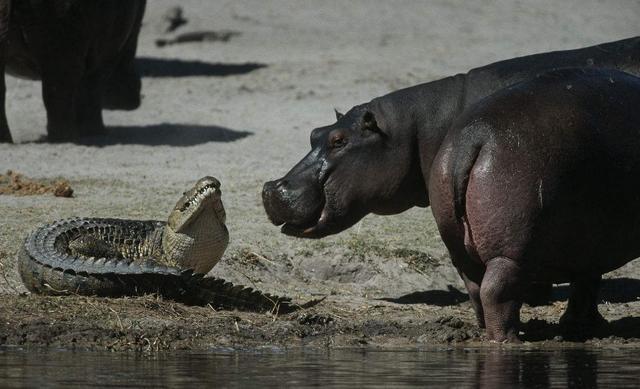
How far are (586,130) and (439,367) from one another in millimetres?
1554

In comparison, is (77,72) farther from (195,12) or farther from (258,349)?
(195,12)

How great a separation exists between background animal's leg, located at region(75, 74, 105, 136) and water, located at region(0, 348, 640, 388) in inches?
313

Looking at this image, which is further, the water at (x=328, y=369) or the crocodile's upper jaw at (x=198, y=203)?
the crocodile's upper jaw at (x=198, y=203)

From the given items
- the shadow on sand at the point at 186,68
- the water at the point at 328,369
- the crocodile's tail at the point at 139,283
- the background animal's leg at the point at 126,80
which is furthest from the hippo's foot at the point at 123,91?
the water at the point at 328,369

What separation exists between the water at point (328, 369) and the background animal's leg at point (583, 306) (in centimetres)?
57

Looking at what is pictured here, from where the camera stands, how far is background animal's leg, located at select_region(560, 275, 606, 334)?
27.2 ft

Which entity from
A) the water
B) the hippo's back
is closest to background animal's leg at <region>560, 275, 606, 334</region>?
the hippo's back

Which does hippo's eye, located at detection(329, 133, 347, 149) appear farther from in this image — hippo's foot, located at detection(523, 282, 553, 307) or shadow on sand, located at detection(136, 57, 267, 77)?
shadow on sand, located at detection(136, 57, 267, 77)

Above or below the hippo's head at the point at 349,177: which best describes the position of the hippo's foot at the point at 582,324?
below

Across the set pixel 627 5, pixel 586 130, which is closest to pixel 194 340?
pixel 586 130

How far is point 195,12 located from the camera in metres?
23.3

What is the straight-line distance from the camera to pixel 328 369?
6891 mm

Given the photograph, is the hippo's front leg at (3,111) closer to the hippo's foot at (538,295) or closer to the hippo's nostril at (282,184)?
the hippo's nostril at (282,184)

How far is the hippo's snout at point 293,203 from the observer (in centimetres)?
880
